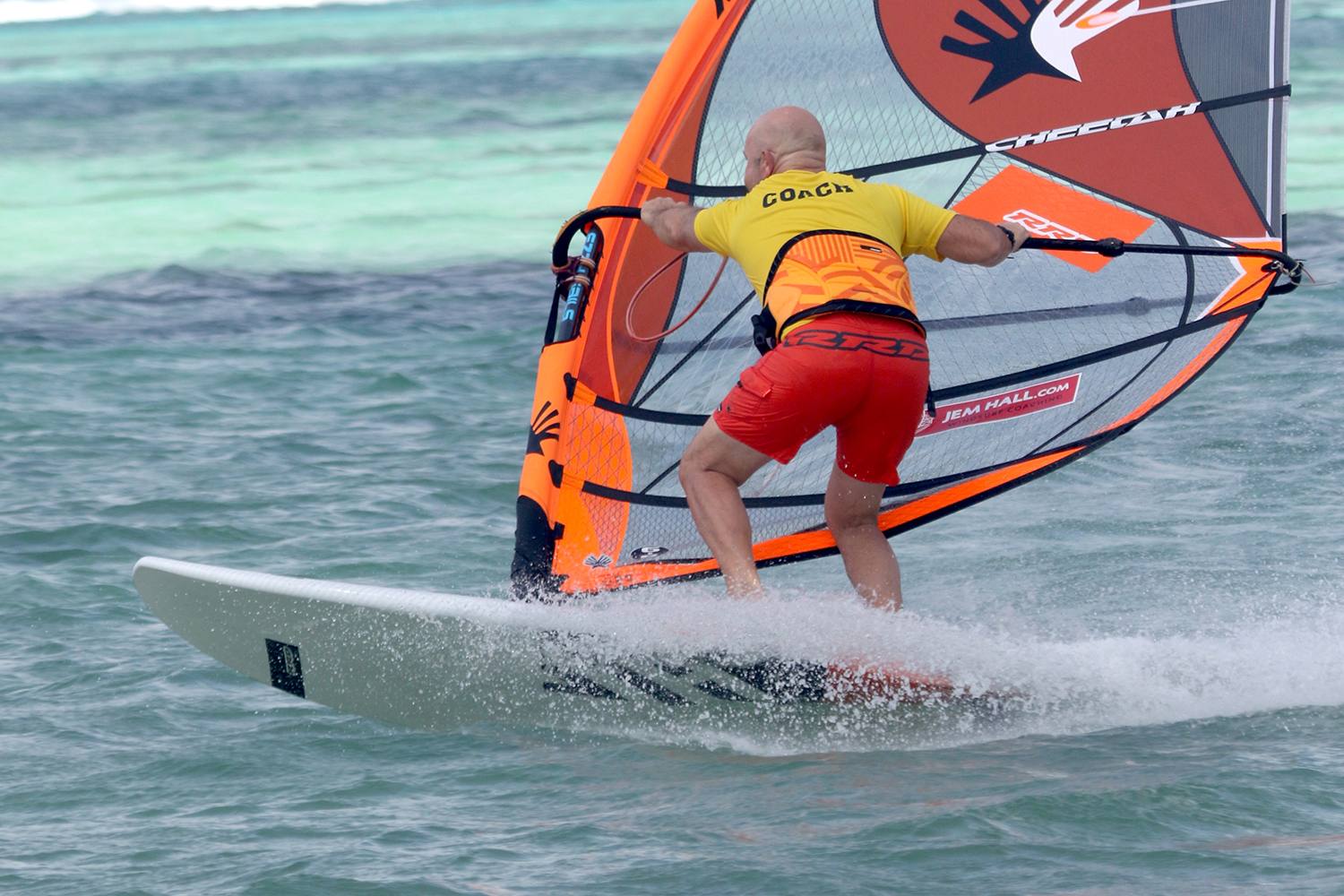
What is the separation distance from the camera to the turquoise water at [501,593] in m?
3.52

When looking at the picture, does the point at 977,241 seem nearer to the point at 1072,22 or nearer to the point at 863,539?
the point at 863,539

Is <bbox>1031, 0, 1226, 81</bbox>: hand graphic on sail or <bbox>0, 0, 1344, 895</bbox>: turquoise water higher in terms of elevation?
<bbox>1031, 0, 1226, 81</bbox>: hand graphic on sail

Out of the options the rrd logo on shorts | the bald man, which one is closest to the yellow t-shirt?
the bald man

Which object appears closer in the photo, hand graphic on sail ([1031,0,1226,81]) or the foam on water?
the foam on water

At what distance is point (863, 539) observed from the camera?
4.40 meters

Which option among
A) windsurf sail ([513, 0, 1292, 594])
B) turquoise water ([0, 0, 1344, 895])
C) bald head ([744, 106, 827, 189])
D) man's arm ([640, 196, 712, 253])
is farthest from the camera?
windsurf sail ([513, 0, 1292, 594])

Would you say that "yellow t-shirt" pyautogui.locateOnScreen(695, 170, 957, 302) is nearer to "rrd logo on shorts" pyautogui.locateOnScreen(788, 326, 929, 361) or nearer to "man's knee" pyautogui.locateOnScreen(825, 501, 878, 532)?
"rrd logo on shorts" pyautogui.locateOnScreen(788, 326, 929, 361)

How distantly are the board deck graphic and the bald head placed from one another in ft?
4.25

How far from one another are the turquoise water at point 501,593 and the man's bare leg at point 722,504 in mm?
125

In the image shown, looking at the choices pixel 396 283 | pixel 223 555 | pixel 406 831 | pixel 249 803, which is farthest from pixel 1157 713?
pixel 396 283

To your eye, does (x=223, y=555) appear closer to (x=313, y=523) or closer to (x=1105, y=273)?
(x=313, y=523)

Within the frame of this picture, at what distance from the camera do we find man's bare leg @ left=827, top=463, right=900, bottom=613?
4.32 metres

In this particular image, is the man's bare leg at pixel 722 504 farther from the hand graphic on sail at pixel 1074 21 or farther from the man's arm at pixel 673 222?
the hand graphic on sail at pixel 1074 21

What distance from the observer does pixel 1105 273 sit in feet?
16.6
